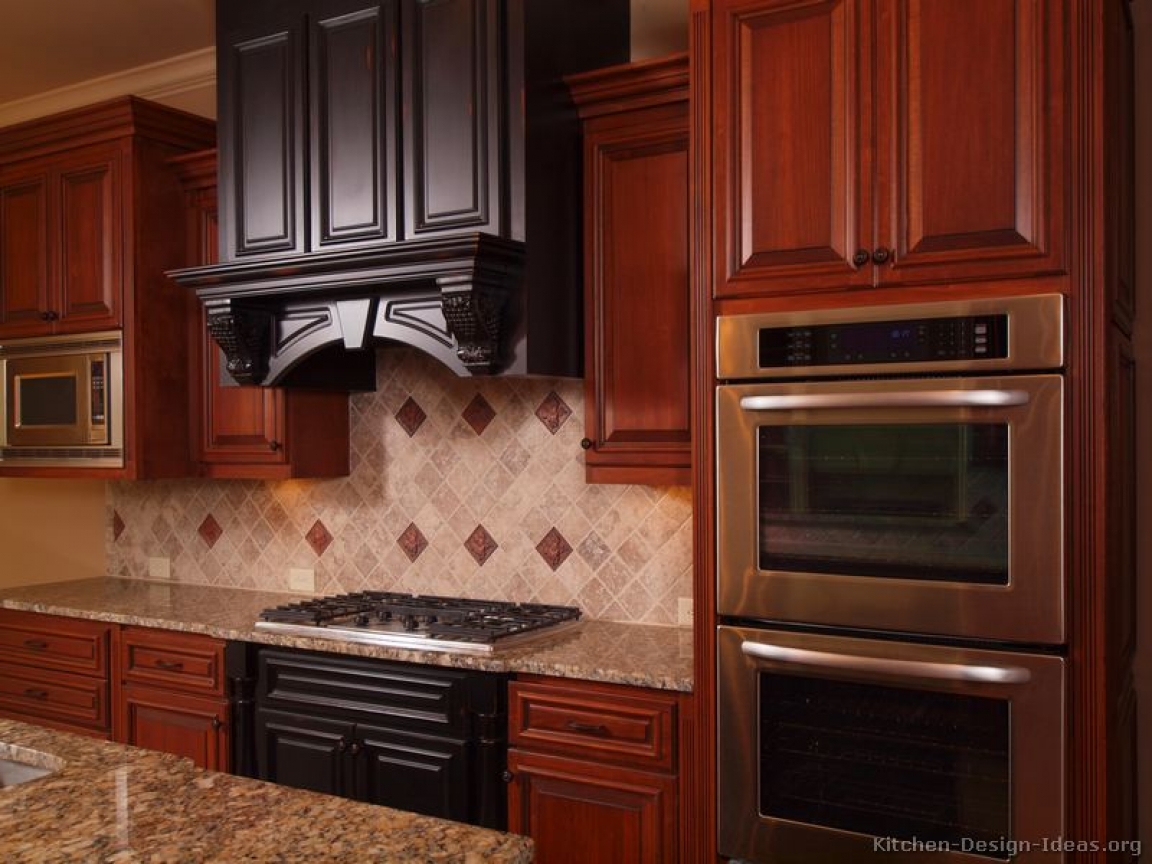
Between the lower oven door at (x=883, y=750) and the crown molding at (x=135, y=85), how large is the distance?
10.4 ft

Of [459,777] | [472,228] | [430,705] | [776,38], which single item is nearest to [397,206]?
[472,228]

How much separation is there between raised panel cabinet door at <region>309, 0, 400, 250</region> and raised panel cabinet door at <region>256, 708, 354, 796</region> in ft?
4.59

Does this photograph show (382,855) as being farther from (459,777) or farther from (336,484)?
(336,484)

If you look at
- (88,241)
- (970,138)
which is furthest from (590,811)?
(88,241)

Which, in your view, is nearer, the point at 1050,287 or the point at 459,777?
the point at 1050,287

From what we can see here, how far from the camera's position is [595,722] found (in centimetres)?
256

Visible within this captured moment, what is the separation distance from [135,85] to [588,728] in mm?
3340

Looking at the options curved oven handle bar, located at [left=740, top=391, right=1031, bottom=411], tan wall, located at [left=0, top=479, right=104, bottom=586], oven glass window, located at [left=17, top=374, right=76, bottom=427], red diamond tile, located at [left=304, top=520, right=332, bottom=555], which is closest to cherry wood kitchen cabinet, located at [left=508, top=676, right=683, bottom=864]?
curved oven handle bar, located at [left=740, top=391, right=1031, bottom=411]

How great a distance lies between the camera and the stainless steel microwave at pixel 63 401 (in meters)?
3.73

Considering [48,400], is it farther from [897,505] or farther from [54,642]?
[897,505]

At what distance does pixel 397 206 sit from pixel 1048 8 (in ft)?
5.67

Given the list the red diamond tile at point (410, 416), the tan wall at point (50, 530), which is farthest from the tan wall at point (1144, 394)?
the tan wall at point (50, 530)

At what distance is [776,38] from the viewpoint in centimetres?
227

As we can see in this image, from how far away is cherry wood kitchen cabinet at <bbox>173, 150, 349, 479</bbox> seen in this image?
3561 mm
